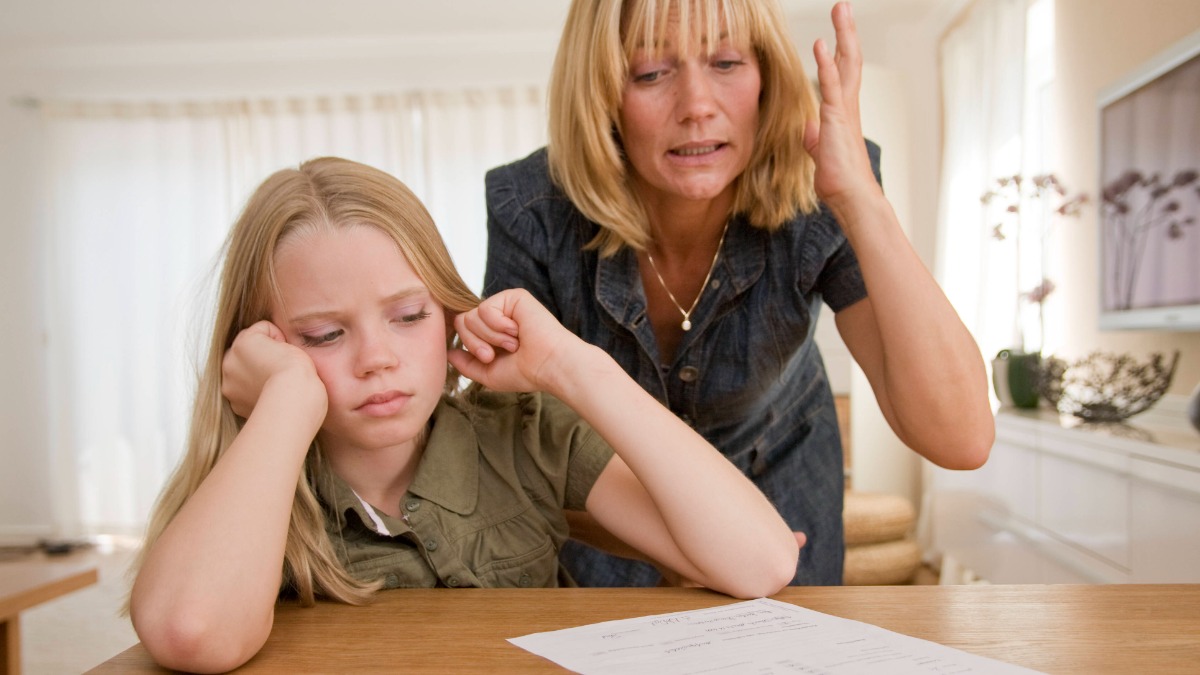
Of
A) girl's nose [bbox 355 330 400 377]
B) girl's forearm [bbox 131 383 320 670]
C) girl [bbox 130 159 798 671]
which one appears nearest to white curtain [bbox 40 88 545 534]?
girl [bbox 130 159 798 671]

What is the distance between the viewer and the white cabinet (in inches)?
73.5

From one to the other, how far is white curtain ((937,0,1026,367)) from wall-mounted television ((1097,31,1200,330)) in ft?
2.83

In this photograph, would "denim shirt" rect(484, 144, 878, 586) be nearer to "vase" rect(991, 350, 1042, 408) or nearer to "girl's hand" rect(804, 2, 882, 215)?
"girl's hand" rect(804, 2, 882, 215)

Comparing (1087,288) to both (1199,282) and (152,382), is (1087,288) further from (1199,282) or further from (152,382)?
(152,382)

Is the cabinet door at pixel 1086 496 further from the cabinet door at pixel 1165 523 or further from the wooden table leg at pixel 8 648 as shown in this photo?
the wooden table leg at pixel 8 648

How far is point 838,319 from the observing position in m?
1.35

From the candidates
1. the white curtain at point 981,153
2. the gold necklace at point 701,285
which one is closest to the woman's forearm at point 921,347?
the gold necklace at point 701,285

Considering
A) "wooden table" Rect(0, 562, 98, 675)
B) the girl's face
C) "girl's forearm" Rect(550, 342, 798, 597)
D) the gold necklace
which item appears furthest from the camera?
"wooden table" Rect(0, 562, 98, 675)

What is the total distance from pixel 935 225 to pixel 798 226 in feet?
13.5

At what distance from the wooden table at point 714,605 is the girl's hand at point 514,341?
0.81 feet

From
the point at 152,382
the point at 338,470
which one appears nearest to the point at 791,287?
the point at 338,470

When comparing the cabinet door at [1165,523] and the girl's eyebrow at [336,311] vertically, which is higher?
the girl's eyebrow at [336,311]

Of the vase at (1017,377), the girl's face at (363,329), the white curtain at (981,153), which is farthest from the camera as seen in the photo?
the white curtain at (981,153)

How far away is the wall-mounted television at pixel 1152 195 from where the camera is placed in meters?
2.30
